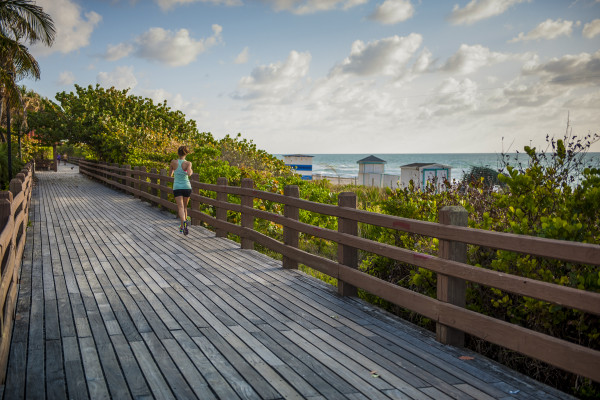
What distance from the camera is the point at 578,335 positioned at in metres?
4.51

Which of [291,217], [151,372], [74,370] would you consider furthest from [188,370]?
[291,217]

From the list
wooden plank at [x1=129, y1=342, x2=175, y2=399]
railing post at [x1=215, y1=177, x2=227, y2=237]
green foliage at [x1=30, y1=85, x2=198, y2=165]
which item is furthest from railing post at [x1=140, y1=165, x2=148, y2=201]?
wooden plank at [x1=129, y1=342, x2=175, y2=399]

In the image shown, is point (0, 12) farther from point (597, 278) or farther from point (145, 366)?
point (597, 278)

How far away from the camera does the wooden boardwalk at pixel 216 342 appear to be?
12.0ft

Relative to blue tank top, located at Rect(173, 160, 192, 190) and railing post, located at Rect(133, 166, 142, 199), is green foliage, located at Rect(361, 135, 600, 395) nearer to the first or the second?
blue tank top, located at Rect(173, 160, 192, 190)

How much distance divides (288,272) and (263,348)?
3.00m

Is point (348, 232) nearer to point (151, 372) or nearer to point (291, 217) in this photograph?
point (291, 217)

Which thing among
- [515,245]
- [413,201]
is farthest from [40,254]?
[515,245]

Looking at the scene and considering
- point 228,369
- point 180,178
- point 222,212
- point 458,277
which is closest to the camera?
point 228,369

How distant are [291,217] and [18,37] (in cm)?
1839

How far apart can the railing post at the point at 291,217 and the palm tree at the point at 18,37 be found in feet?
52.4

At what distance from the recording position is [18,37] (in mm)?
20547

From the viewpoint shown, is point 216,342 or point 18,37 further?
point 18,37

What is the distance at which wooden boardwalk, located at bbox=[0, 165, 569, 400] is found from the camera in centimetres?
367
